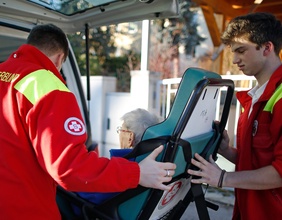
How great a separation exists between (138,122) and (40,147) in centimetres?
81

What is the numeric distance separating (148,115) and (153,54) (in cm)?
1300

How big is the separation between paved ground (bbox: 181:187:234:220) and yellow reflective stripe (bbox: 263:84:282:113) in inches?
75.8

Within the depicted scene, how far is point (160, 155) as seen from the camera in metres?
1.28

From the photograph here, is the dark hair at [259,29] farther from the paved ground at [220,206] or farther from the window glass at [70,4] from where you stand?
the paved ground at [220,206]

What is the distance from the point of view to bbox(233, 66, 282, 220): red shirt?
136 centimetres

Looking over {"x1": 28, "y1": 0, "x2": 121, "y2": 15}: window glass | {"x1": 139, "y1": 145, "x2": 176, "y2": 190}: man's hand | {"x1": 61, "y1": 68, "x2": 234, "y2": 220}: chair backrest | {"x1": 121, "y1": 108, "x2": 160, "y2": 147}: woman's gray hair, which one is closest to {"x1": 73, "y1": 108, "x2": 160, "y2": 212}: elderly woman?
{"x1": 121, "y1": 108, "x2": 160, "y2": 147}: woman's gray hair

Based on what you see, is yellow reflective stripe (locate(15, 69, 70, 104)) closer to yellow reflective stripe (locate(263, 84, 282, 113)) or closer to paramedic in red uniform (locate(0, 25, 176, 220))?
paramedic in red uniform (locate(0, 25, 176, 220))

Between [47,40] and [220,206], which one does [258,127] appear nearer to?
[47,40]

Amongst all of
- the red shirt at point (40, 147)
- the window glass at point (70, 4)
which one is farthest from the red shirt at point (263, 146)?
the window glass at point (70, 4)

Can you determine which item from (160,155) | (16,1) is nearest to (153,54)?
(16,1)

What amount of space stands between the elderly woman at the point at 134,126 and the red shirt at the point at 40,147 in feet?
1.96

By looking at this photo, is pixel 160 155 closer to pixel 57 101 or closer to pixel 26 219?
pixel 57 101

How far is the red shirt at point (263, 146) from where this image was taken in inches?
53.6

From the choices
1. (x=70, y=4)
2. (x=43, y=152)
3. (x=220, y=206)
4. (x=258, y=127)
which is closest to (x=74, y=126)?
(x=43, y=152)
